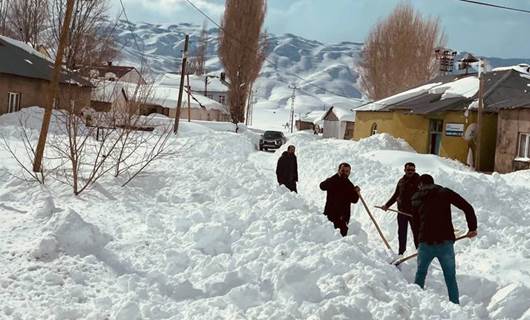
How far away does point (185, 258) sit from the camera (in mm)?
6590

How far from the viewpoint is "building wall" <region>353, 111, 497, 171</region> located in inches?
901

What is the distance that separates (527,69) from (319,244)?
23695 mm

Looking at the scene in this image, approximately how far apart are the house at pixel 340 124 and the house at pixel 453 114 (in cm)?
2097

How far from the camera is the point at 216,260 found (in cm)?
640

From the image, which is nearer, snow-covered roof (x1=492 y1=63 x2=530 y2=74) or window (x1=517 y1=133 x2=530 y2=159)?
window (x1=517 y1=133 x2=530 y2=159)

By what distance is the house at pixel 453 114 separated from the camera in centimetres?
2286

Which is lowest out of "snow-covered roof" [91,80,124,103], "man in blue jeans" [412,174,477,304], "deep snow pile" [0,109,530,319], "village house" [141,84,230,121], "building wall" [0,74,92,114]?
"deep snow pile" [0,109,530,319]

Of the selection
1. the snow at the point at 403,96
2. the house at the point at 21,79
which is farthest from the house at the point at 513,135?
the house at the point at 21,79

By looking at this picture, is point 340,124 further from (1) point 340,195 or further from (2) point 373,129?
(1) point 340,195

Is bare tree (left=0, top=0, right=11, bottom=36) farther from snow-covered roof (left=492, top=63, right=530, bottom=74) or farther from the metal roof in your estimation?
snow-covered roof (left=492, top=63, right=530, bottom=74)

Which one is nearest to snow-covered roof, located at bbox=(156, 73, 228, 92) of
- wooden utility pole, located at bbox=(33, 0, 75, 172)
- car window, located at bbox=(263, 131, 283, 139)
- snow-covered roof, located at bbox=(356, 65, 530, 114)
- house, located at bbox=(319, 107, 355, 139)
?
house, located at bbox=(319, 107, 355, 139)

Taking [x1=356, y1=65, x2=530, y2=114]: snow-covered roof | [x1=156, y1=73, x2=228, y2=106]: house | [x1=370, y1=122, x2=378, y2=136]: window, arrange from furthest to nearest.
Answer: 1. [x1=156, y1=73, x2=228, y2=106]: house
2. [x1=370, y1=122, x2=378, y2=136]: window
3. [x1=356, y1=65, x2=530, y2=114]: snow-covered roof

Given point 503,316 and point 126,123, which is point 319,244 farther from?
point 126,123

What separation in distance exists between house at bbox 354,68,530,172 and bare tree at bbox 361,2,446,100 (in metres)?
17.9
